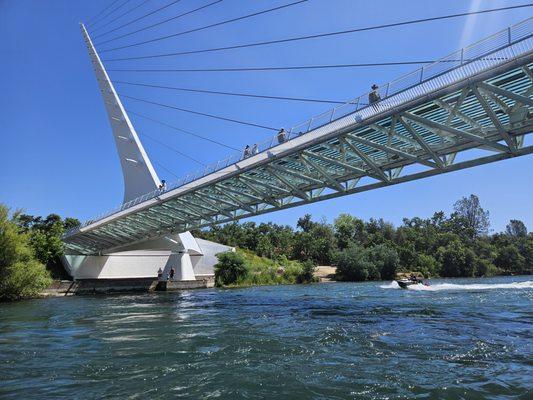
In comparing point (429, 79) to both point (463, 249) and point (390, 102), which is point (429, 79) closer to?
point (390, 102)

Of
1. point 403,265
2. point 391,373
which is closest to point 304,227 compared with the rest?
point 403,265

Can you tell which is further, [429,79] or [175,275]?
[175,275]

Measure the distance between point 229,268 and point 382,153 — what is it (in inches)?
1495

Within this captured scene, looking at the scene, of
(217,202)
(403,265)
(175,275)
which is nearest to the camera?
(217,202)

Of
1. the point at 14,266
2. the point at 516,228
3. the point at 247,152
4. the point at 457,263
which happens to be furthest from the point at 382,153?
the point at 516,228

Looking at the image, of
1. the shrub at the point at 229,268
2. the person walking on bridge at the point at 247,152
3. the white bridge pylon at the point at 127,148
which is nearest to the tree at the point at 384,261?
the shrub at the point at 229,268

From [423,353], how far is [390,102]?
1199 centimetres

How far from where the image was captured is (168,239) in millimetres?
55062

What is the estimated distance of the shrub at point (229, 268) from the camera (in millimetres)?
57812

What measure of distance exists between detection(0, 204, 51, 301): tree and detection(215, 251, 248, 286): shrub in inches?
991

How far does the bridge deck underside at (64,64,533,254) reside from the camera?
17.0m

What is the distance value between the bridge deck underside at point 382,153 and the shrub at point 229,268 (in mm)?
15731

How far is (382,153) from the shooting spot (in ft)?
80.5

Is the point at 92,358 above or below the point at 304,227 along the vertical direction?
below
